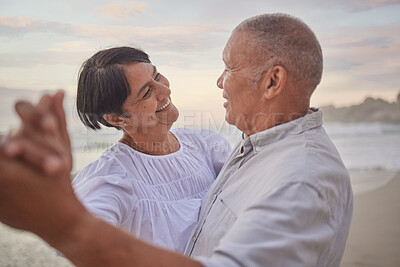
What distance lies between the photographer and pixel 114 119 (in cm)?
238

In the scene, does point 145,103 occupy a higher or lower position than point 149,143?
higher

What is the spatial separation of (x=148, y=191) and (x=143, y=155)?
0.24 m

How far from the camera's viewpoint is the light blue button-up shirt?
45.6 inches

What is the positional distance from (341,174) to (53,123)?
103 centimetres

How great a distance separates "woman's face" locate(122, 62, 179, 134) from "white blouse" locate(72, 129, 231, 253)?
169mm

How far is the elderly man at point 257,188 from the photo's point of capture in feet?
2.86

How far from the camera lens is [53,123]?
0.80 m

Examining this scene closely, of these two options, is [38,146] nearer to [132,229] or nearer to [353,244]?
[132,229]

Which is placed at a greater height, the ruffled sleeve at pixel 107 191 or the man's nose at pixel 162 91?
the man's nose at pixel 162 91

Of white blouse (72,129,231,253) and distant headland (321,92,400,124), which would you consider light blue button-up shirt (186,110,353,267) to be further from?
distant headland (321,92,400,124)

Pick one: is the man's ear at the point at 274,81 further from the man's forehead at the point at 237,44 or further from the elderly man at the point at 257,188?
the man's forehead at the point at 237,44

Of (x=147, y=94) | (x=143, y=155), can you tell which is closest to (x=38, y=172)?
(x=143, y=155)

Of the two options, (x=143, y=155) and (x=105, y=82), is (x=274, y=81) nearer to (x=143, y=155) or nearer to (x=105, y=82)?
(x=143, y=155)

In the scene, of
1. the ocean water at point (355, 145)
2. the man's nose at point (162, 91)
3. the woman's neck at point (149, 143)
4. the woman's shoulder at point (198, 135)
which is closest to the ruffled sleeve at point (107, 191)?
the woman's neck at point (149, 143)
